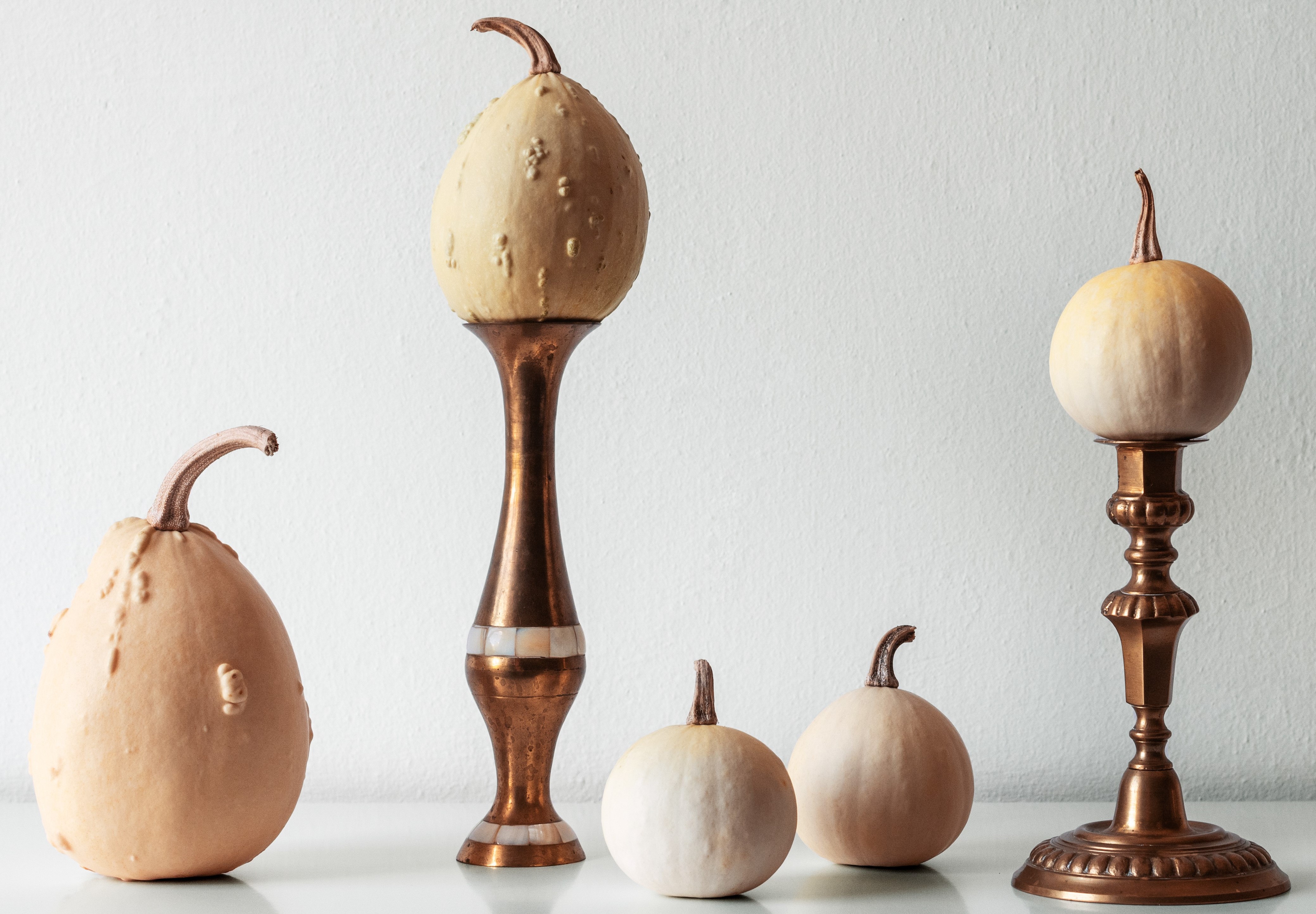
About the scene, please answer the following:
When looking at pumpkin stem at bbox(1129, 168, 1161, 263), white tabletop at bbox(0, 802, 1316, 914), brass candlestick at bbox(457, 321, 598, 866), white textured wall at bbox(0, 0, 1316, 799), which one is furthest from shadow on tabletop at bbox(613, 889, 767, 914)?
pumpkin stem at bbox(1129, 168, 1161, 263)

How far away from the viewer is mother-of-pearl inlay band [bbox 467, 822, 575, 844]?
85cm

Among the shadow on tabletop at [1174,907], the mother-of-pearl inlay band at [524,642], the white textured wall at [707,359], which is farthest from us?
the white textured wall at [707,359]

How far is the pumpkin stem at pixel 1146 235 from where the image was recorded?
0.80 metres

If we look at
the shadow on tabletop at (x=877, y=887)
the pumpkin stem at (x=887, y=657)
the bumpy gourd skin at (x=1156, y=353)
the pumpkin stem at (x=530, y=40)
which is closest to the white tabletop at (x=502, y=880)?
the shadow on tabletop at (x=877, y=887)

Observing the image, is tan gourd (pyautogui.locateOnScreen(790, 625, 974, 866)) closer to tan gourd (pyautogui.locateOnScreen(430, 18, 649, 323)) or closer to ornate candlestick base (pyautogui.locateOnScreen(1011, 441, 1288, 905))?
ornate candlestick base (pyautogui.locateOnScreen(1011, 441, 1288, 905))

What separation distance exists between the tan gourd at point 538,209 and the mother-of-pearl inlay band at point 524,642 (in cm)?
19

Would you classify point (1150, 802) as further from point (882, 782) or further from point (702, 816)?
point (702, 816)

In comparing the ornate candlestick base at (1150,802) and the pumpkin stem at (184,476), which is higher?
the pumpkin stem at (184,476)

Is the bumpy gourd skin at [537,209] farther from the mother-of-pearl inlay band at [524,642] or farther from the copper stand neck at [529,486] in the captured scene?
the mother-of-pearl inlay band at [524,642]

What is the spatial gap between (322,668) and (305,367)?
24 cm

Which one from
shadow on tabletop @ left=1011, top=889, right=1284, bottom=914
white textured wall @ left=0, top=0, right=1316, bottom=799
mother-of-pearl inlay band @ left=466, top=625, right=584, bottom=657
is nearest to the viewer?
shadow on tabletop @ left=1011, top=889, right=1284, bottom=914

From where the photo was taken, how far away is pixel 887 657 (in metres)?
0.88

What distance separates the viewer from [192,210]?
109 centimetres

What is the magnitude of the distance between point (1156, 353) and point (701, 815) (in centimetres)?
35
